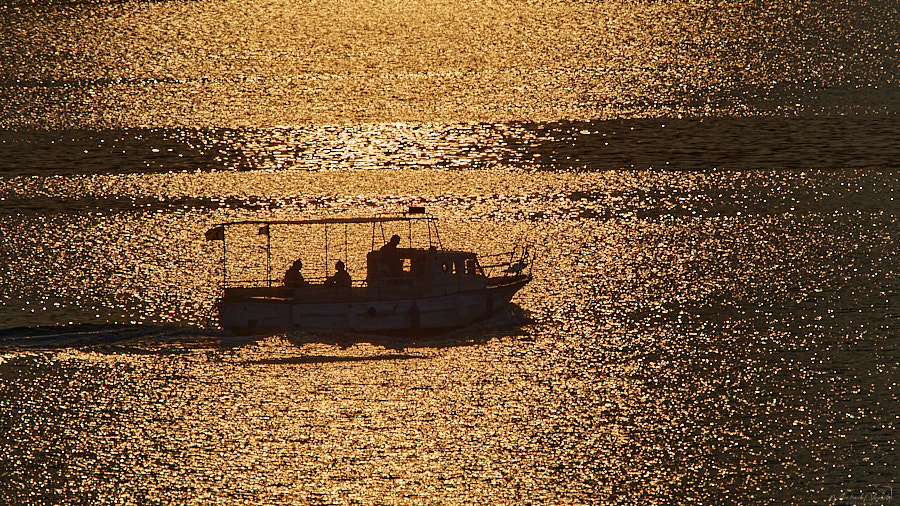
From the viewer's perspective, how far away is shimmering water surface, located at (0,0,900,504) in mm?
42031

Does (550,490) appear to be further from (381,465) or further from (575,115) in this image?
(575,115)

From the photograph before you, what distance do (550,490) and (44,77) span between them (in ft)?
349

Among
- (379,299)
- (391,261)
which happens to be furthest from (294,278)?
(391,261)

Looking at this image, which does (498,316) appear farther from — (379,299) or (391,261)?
(379,299)

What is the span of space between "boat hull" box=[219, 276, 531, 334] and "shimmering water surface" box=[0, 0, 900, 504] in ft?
2.19

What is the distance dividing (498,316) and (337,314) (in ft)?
26.1

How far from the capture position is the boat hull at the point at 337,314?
51.3m

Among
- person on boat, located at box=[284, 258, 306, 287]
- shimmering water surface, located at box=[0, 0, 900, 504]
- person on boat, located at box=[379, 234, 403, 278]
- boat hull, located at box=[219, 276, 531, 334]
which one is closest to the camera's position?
shimmering water surface, located at box=[0, 0, 900, 504]

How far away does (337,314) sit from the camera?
169 feet

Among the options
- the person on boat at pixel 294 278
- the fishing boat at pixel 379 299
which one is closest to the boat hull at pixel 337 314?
the fishing boat at pixel 379 299

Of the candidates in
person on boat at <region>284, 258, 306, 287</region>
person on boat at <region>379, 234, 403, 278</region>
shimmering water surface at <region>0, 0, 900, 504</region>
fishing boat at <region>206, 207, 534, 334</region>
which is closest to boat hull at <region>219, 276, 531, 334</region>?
fishing boat at <region>206, 207, 534, 334</region>

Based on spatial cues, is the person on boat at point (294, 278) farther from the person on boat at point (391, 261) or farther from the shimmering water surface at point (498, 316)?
the person on boat at point (391, 261)

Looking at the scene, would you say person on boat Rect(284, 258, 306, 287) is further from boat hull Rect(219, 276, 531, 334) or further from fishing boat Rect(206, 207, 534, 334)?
boat hull Rect(219, 276, 531, 334)

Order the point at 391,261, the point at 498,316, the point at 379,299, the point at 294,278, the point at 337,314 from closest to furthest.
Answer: the point at 337,314, the point at 379,299, the point at 294,278, the point at 391,261, the point at 498,316
